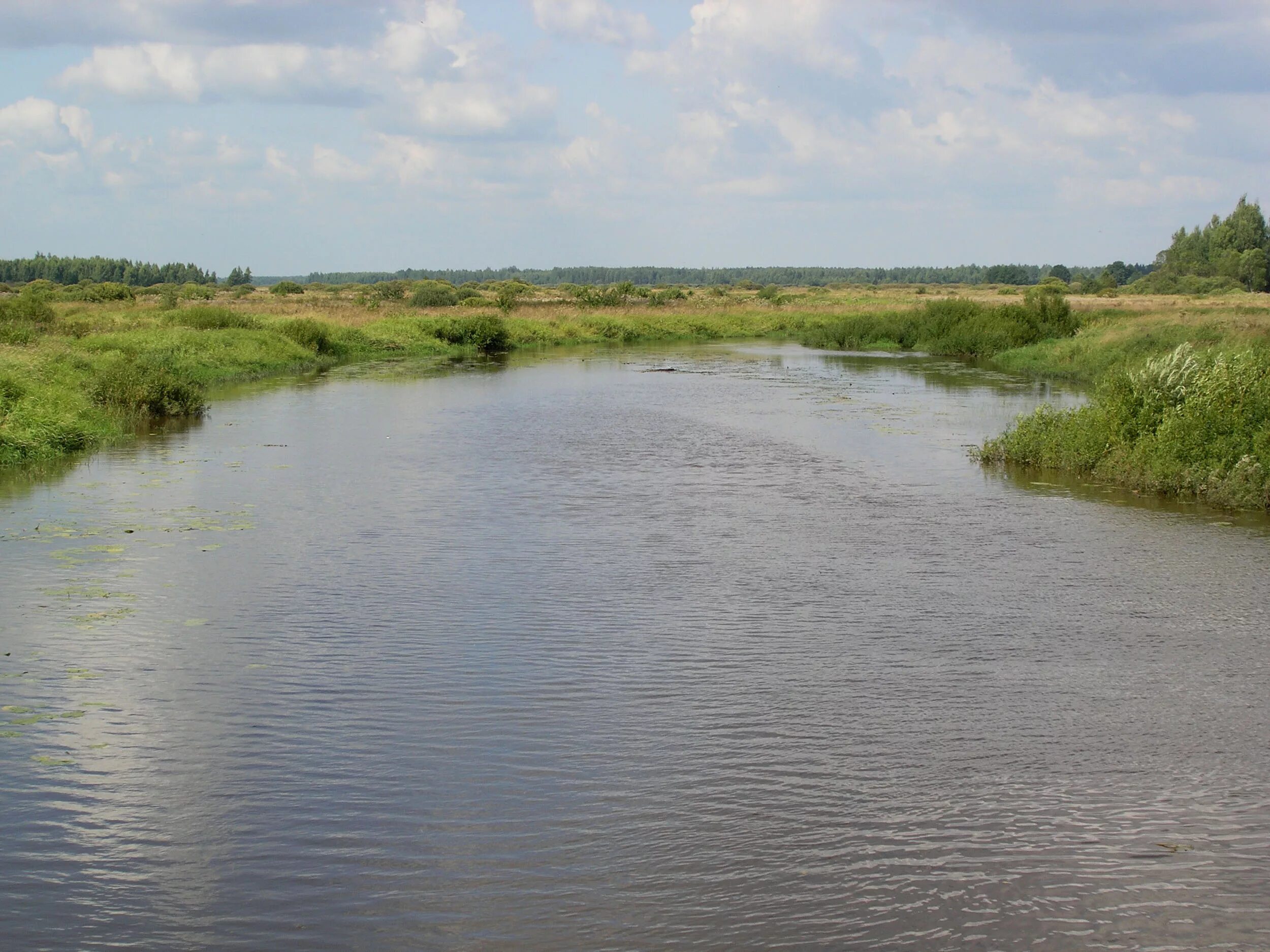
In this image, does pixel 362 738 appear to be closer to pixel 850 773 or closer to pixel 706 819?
pixel 706 819

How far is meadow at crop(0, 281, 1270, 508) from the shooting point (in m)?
15.9

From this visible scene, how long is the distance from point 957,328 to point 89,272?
84.9 meters

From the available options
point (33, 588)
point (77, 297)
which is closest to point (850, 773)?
point (33, 588)

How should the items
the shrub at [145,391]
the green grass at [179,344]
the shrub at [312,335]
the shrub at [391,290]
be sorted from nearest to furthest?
1. the green grass at [179,344]
2. the shrub at [145,391]
3. the shrub at [312,335]
4. the shrub at [391,290]

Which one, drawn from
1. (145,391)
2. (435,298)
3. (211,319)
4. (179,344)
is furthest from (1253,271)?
(145,391)

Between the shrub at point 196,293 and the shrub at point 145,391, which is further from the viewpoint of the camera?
the shrub at point 196,293

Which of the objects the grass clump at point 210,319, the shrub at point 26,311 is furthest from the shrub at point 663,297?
the shrub at point 26,311

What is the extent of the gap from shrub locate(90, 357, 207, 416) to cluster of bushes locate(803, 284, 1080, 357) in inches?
1037

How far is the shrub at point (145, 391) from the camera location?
22641 millimetres

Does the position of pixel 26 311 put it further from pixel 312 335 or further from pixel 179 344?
pixel 312 335

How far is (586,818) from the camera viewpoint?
6445 millimetres

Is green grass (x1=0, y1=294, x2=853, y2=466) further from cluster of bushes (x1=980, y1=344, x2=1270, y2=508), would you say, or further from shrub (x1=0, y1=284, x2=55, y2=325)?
cluster of bushes (x1=980, y1=344, x2=1270, y2=508)

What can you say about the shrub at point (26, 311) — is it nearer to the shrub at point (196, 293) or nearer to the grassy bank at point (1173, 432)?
the grassy bank at point (1173, 432)

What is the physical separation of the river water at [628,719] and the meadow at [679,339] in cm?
142
